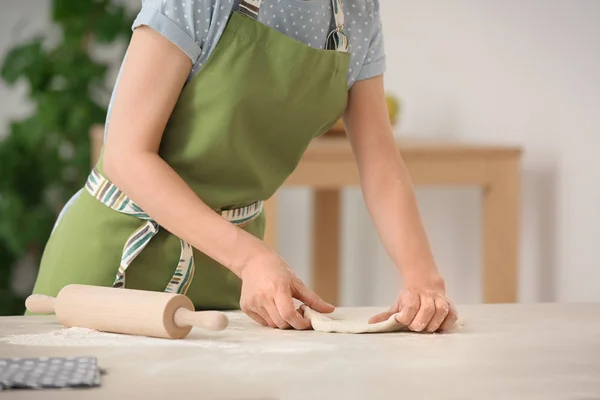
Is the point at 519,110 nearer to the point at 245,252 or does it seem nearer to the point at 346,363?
the point at 245,252

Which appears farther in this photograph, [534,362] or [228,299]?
[228,299]

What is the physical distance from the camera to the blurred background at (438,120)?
8.42ft

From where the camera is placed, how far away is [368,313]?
1.17m

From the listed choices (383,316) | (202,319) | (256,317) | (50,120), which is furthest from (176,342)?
(50,120)

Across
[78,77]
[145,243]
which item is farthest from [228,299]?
[78,77]

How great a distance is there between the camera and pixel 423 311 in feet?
3.43

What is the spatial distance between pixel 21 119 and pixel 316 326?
2.80m

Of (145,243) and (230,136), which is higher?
(230,136)

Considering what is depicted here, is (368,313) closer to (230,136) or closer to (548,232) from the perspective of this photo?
(230,136)

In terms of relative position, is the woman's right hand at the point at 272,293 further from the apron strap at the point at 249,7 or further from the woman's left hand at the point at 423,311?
the apron strap at the point at 249,7

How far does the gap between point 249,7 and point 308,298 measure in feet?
1.26

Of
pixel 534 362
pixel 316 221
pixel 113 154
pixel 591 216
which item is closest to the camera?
pixel 534 362

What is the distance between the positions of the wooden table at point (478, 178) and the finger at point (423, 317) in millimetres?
1456

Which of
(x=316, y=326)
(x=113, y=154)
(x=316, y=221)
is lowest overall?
(x=316, y=221)
